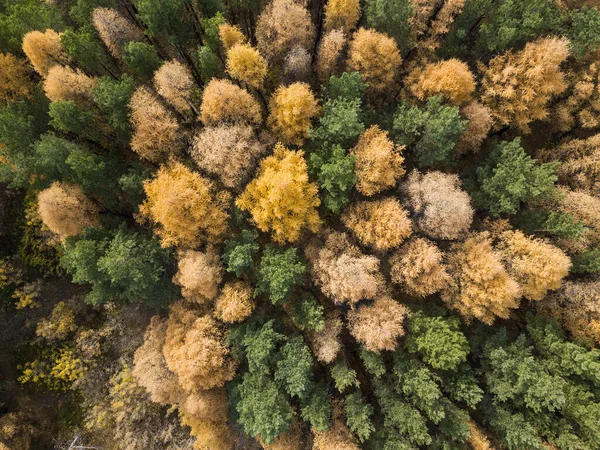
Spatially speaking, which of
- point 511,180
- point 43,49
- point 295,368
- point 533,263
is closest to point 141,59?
point 43,49

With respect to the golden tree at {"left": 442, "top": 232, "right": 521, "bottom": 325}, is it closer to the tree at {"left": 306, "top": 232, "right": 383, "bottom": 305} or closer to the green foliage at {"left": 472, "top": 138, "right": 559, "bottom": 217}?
the green foliage at {"left": 472, "top": 138, "right": 559, "bottom": 217}

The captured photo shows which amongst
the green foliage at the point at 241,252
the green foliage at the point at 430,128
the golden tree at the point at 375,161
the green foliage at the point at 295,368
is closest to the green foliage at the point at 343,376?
the green foliage at the point at 295,368

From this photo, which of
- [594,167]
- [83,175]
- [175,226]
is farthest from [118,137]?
[594,167]

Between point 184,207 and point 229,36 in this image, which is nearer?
point 184,207

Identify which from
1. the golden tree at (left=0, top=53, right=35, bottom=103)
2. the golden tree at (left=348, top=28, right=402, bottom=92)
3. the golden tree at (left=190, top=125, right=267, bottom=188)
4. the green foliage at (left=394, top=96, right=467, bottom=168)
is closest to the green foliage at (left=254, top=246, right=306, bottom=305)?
the golden tree at (left=190, top=125, right=267, bottom=188)

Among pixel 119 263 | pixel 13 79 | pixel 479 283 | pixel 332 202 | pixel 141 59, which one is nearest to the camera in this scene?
pixel 119 263

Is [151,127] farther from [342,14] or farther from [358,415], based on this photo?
[358,415]
